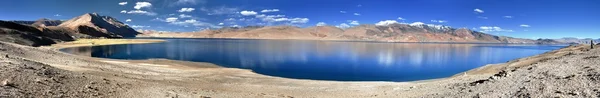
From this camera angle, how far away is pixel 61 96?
49.9 ft

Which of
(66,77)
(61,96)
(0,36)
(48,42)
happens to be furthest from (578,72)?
(48,42)

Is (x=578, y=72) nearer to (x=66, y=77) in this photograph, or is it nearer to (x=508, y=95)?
(x=508, y=95)

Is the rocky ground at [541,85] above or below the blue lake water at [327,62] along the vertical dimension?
above

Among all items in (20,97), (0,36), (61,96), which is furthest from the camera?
(0,36)

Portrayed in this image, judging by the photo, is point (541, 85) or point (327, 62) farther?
point (327, 62)

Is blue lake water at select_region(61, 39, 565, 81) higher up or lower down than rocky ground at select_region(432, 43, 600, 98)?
lower down

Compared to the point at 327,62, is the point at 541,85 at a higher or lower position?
higher

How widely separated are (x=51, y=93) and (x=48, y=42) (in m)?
99.6

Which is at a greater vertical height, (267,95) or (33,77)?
(33,77)

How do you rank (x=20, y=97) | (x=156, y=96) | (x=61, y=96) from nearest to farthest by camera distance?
(x=20, y=97) → (x=61, y=96) → (x=156, y=96)

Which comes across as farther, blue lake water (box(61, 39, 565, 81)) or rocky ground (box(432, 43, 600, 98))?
blue lake water (box(61, 39, 565, 81))

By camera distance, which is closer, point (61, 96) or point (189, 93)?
point (61, 96)

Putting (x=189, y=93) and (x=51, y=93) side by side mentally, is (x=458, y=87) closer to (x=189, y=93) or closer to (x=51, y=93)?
(x=189, y=93)

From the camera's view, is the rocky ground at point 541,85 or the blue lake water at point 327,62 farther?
the blue lake water at point 327,62
